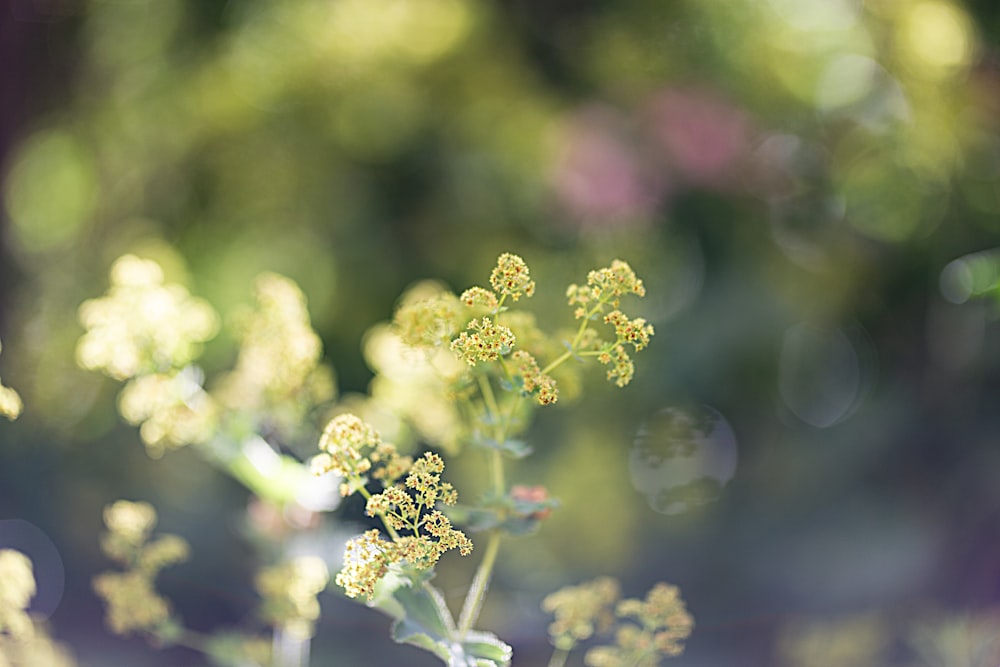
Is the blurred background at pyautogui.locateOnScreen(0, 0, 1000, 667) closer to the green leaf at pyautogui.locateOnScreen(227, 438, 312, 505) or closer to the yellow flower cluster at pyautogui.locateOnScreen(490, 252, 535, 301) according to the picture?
the green leaf at pyautogui.locateOnScreen(227, 438, 312, 505)

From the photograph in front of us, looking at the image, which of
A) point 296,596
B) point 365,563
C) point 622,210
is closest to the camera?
point 365,563

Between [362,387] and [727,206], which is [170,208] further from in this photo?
[727,206]

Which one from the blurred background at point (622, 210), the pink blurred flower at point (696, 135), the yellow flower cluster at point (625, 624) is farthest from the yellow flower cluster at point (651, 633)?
the pink blurred flower at point (696, 135)

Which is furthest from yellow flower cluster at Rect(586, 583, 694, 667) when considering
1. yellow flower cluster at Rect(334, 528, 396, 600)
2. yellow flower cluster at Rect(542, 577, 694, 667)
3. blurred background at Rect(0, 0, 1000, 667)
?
blurred background at Rect(0, 0, 1000, 667)

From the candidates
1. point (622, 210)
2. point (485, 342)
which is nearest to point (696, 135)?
point (622, 210)

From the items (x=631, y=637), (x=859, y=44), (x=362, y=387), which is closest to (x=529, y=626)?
(x=631, y=637)

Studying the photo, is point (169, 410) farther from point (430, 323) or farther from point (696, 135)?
point (696, 135)

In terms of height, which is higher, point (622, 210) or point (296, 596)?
point (622, 210)
